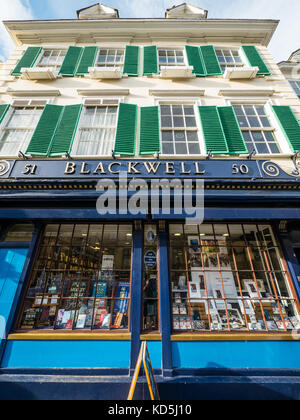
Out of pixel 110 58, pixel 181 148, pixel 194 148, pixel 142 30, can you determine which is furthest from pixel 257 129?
pixel 142 30

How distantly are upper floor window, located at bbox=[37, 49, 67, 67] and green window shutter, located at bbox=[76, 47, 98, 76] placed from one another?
976mm

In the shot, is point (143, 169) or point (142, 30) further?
point (142, 30)

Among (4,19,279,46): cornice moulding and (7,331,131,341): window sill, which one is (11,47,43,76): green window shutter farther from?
(7,331,131,341): window sill

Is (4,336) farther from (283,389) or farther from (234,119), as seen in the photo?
(234,119)

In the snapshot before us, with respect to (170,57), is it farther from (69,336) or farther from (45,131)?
(69,336)

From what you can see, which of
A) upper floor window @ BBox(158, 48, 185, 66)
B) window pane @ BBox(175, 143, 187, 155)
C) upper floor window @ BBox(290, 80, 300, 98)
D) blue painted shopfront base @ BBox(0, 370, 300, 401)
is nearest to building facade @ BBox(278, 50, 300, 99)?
upper floor window @ BBox(290, 80, 300, 98)

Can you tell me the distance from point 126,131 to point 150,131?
707 mm

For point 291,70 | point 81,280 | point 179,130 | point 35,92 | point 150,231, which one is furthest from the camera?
point 291,70

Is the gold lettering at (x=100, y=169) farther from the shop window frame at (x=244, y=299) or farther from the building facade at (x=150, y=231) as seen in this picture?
the shop window frame at (x=244, y=299)

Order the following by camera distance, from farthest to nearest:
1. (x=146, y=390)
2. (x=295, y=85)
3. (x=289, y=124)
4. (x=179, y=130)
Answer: (x=295, y=85), (x=179, y=130), (x=289, y=124), (x=146, y=390)

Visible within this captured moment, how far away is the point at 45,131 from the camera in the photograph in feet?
17.9

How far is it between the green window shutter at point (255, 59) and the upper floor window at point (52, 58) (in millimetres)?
7178

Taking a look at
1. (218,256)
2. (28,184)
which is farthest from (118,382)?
(28,184)

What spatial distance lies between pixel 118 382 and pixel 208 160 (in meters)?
5.05
